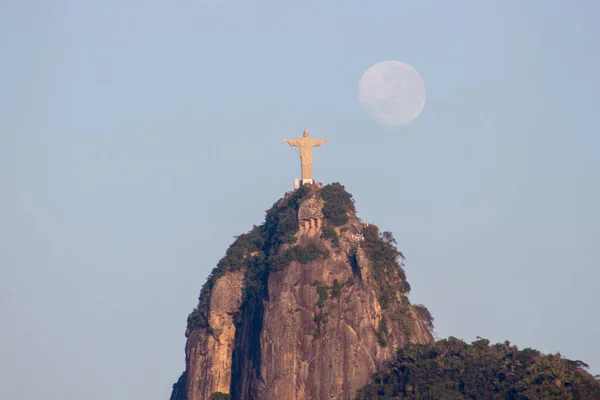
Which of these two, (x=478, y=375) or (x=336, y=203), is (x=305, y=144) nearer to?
(x=336, y=203)

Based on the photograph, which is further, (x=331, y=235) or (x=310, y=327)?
(x=331, y=235)

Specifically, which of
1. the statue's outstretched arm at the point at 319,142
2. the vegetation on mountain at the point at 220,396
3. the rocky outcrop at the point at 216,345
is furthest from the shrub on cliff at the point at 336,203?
the vegetation on mountain at the point at 220,396

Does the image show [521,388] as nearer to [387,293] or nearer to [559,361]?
[559,361]

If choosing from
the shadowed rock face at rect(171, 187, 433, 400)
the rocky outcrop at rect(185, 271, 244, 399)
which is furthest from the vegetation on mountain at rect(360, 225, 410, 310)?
the rocky outcrop at rect(185, 271, 244, 399)

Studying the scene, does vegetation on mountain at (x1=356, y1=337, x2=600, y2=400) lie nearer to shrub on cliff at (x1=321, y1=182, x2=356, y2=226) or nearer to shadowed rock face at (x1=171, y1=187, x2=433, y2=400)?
shadowed rock face at (x1=171, y1=187, x2=433, y2=400)

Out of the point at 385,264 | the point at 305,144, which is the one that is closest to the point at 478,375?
the point at 385,264

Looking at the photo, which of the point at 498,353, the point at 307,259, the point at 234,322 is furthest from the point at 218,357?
the point at 498,353
